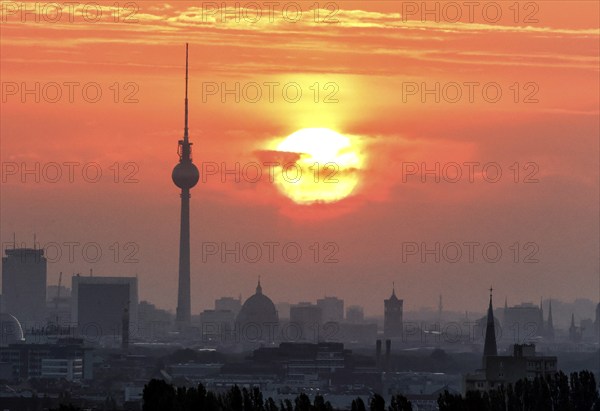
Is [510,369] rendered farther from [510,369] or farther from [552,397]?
[552,397]

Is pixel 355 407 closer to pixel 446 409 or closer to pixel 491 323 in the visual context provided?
pixel 446 409

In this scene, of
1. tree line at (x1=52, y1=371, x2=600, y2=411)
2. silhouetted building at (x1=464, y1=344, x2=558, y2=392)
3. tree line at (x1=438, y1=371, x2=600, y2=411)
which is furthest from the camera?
silhouetted building at (x1=464, y1=344, x2=558, y2=392)

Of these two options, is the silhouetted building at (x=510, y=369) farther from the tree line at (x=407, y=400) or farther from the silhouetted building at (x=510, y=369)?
the tree line at (x=407, y=400)

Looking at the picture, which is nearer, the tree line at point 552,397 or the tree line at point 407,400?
the tree line at point 407,400

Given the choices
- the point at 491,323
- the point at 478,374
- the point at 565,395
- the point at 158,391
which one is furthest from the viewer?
the point at 491,323

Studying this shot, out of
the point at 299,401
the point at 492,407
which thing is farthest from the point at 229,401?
the point at 492,407

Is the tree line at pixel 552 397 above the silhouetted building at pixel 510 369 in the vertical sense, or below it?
below

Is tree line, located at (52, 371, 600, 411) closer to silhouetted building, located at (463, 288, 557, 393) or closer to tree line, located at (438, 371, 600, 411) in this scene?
tree line, located at (438, 371, 600, 411)

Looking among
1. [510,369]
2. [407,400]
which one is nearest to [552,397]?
[407,400]

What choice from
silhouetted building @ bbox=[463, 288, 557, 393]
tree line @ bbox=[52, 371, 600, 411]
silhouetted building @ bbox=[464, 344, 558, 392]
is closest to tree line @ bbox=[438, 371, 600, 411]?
tree line @ bbox=[52, 371, 600, 411]

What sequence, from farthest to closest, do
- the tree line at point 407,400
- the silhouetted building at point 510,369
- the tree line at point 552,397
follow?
the silhouetted building at point 510,369 < the tree line at point 552,397 < the tree line at point 407,400

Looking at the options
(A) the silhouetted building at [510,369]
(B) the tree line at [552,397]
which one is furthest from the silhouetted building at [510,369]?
(B) the tree line at [552,397]
